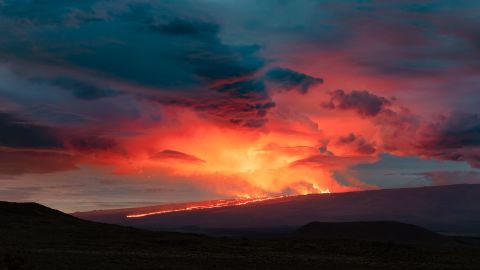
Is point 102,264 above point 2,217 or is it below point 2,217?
below

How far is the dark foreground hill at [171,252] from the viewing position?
197 ft

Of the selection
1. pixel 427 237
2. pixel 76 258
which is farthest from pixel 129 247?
pixel 427 237

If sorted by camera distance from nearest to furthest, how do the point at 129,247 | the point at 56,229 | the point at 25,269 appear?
the point at 25,269
the point at 129,247
the point at 56,229

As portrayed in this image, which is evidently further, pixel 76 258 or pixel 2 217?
pixel 2 217

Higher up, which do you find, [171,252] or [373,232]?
[373,232]

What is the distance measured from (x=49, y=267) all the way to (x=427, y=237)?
116m

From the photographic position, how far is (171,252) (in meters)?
75.2

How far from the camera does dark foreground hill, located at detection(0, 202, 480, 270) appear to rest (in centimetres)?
6012

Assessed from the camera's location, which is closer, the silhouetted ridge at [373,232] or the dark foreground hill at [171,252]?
the dark foreground hill at [171,252]

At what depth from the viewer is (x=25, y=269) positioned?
43.1 meters

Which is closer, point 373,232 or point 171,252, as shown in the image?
point 171,252

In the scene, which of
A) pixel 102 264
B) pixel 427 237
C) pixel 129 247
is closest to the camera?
pixel 102 264

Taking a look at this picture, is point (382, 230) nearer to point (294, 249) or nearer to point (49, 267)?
point (294, 249)

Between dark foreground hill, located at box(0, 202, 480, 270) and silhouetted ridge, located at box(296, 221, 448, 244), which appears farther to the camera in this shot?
silhouetted ridge, located at box(296, 221, 448, 244)
